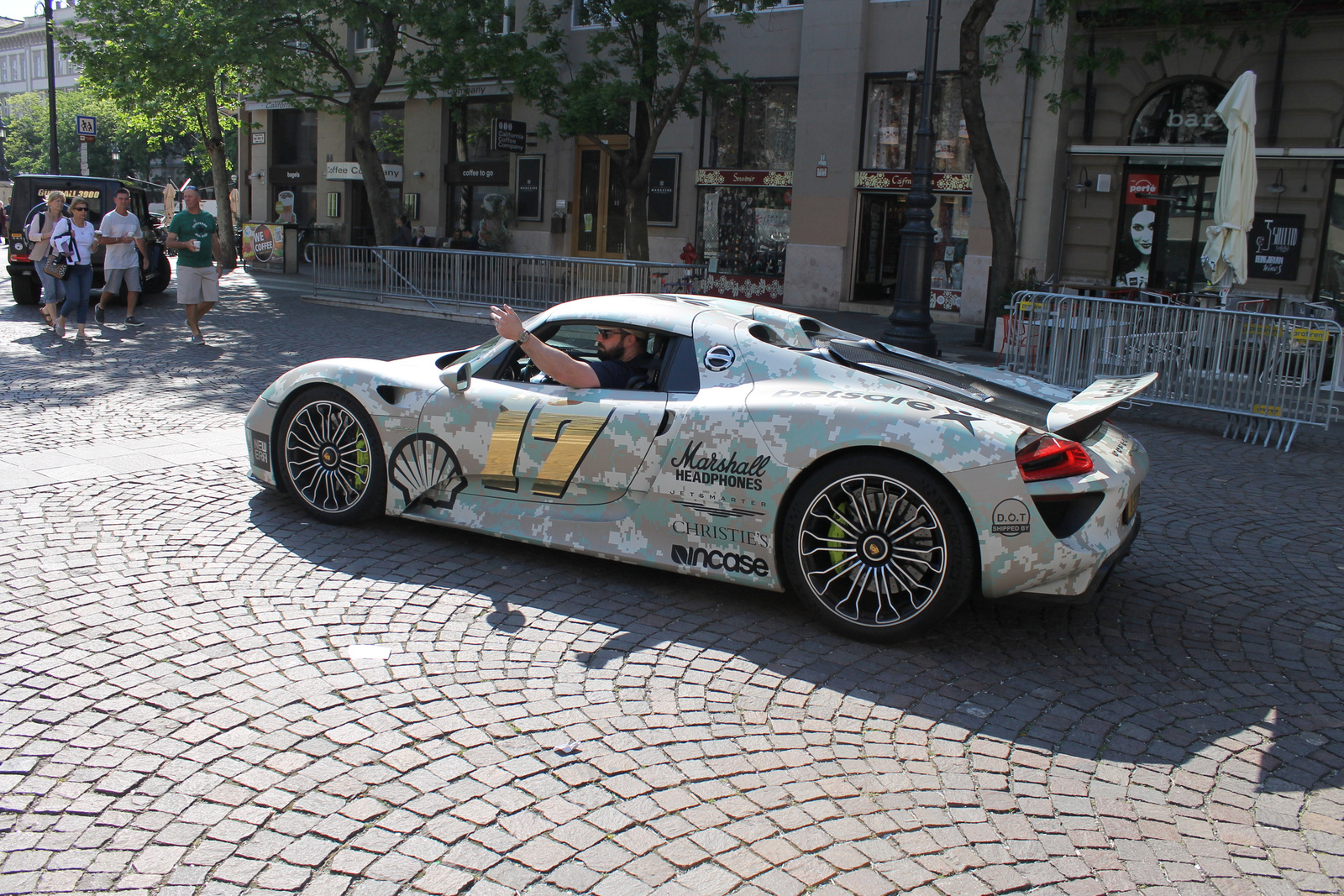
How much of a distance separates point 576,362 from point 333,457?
153cm

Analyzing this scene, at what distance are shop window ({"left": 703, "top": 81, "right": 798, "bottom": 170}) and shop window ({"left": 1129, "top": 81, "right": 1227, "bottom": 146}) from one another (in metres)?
6.98

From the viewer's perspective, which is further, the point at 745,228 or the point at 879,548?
the point at 745,228

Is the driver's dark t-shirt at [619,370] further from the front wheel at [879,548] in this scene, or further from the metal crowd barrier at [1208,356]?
the metal crowd barrier at [1208,356]

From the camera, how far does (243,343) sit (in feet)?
46.0

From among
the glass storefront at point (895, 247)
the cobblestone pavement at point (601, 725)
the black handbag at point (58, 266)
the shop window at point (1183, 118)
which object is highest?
the shop window at point (1183, 118)

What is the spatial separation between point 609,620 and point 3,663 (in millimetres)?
2209

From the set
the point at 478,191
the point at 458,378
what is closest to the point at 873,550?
the point at 458,378

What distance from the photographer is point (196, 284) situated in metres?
13.6

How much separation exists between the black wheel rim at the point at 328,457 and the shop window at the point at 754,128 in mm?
18799

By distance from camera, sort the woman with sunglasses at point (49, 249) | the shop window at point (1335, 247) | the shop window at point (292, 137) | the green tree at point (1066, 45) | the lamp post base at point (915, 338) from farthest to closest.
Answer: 1. the shop window at point (292, 137)
2. the shop window at point (1335, 247)
3. the green tree at point (1066, 45)
4. the woman with sunglasses at point (49, 249)
5. the lamp post base at point (915, 338)

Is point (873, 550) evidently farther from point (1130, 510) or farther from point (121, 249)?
point (121, 249)

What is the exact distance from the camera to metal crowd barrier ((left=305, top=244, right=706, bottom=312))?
17047 millimetres

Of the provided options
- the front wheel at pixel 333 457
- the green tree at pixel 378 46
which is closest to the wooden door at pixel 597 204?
the green tree at pixel 378 46

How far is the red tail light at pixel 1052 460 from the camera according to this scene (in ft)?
13.8
